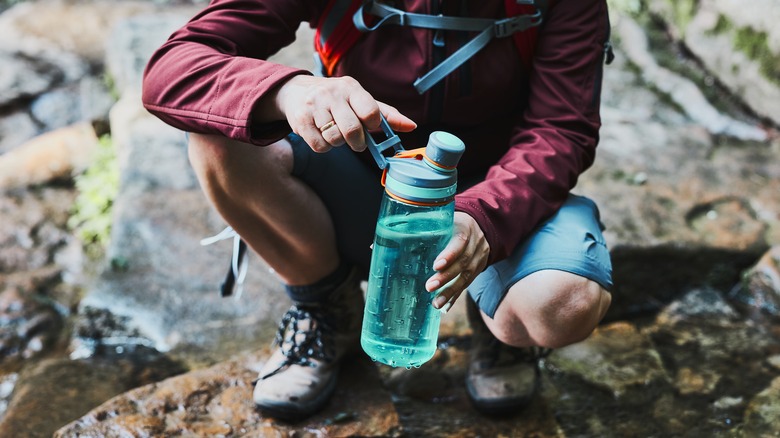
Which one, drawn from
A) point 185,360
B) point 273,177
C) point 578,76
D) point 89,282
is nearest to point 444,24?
point 578,76

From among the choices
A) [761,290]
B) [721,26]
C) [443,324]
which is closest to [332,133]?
[443,324]

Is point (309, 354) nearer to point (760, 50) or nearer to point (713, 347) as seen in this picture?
point (713, 347)

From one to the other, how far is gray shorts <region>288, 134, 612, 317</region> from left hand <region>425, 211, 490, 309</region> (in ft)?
0.83

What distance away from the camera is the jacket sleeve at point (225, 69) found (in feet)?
5.74

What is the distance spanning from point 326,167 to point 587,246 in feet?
2.46

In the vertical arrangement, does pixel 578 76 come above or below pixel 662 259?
above

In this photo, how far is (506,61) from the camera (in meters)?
2.15

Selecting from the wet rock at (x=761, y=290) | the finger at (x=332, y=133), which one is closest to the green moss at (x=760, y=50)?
the wet rock at (x=761, y=290)

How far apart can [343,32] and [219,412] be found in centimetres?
116

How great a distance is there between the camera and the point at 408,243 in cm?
175

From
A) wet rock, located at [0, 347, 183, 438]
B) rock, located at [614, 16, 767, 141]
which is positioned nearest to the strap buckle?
wet rock, located at [0, 347, 183, 438]

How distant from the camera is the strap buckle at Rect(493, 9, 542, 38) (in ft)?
6.75

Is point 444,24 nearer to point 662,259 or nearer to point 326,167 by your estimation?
point 326,167

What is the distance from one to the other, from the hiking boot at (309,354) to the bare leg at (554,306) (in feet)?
1.72
